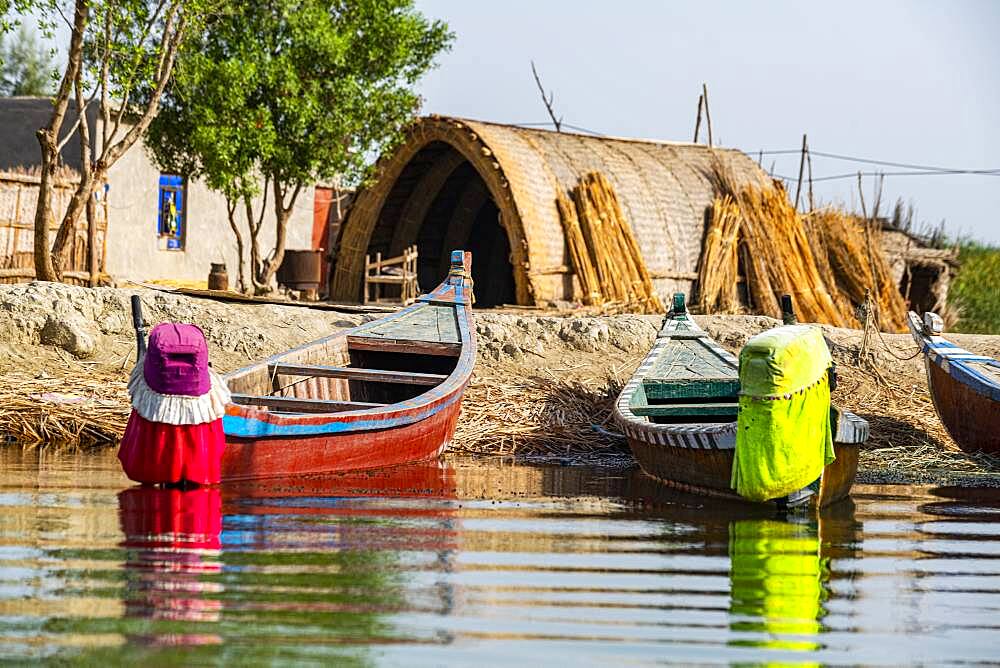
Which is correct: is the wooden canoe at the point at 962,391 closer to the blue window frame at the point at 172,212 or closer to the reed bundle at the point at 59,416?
the reed bundle at the point at 59,416

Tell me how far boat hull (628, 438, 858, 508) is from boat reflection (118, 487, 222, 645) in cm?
263

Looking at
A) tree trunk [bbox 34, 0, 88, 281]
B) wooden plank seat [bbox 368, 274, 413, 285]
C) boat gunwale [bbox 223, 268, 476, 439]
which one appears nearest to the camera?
boat gunwale [bbox 223, 268, 476, 439]

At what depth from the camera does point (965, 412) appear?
10.5 m

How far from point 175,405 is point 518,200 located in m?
8.84

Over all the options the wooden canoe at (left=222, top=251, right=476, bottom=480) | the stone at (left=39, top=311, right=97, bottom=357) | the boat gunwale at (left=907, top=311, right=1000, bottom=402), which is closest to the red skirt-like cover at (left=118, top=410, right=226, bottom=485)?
the wooden canoe at (left=222, top=251, right=476, bottom=480)

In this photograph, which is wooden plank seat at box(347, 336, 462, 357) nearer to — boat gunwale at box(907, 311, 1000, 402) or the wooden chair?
boat gunwale at box(907, 311, 1000, 402)

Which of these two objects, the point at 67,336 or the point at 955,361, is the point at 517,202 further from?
the point at 955,361

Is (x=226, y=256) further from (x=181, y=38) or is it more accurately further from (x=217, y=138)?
(x=181, y=38)

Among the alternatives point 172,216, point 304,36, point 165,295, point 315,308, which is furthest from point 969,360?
point 172,216

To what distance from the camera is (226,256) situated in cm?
2464

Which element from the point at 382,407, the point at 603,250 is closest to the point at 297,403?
the point at 382,407

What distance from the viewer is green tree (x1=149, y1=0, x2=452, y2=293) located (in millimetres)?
17516

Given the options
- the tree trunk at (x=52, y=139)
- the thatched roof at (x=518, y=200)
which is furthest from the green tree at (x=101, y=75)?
the thatched roof at (x=518, y=200)

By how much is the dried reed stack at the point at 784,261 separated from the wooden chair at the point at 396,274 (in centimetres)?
365
